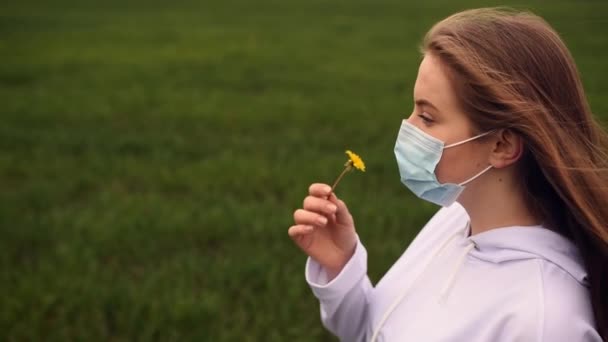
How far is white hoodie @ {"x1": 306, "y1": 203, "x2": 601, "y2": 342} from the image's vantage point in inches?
50.3

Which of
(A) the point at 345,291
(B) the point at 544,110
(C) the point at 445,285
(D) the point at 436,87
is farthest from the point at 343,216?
(B) the point at 544,110

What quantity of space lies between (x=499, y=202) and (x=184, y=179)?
4.22 meters

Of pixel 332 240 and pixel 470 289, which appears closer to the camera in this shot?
pixel 470 289

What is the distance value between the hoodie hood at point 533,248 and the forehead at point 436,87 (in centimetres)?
32

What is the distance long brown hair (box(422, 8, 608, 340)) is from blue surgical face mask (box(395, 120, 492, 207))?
0.11 meters

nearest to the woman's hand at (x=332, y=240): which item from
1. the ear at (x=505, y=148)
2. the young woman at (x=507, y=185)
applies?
the young woman at (x=507, y=185)

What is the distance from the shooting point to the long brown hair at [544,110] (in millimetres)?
1370

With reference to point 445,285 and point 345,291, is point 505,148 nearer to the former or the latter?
point 445,285

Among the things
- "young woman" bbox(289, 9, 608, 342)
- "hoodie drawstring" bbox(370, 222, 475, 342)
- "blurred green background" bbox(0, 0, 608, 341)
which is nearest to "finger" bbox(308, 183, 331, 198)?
"young woman" bbox(289, 9, 608, 342)

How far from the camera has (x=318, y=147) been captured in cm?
643

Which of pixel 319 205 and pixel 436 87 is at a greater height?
pixel 436 87

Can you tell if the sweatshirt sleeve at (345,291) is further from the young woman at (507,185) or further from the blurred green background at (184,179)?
the blurred green background at (184,179)

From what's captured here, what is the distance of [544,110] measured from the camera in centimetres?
136

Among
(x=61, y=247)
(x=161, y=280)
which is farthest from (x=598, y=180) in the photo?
(x=61, y=247)
